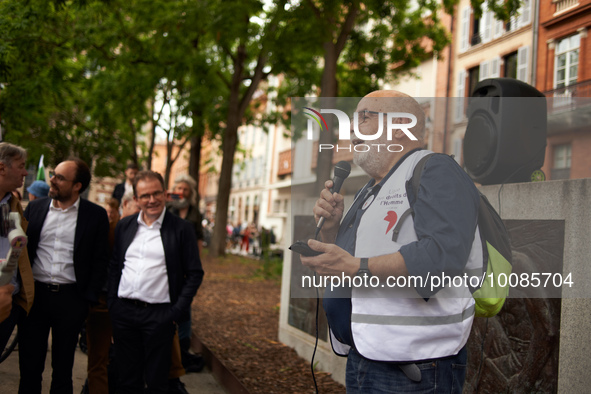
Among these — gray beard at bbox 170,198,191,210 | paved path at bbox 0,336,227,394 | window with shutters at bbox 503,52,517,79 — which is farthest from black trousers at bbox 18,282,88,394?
window with shutters at bbox 503,52,517,79

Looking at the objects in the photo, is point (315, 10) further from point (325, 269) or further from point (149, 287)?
point (325, 269)

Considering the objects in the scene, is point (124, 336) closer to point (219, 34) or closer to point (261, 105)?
point (219, 34)

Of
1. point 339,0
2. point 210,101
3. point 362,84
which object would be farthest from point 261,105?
point 339,0

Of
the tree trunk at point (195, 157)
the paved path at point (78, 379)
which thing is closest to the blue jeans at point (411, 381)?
the paved path at point (78, 379)

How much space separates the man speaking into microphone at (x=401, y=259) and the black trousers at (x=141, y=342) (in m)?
2.22

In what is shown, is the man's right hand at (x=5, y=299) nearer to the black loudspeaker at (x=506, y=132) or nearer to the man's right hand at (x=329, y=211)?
the man's right hand at (x=329, y=211)

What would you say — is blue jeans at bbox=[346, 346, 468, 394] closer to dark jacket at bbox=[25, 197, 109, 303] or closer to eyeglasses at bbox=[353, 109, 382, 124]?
eyeglasses at bbox=[353, 109, 382, 124]

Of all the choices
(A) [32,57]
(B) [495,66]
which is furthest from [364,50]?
(A) [32,57]

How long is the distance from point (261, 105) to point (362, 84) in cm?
630

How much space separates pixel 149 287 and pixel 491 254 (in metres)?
2.68

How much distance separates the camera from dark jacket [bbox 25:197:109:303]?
173 inches

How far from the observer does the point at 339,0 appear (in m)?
10.8

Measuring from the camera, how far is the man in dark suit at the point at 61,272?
429 centimetres

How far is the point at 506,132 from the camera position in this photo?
3.89 metres
